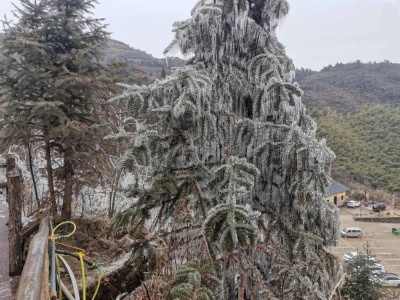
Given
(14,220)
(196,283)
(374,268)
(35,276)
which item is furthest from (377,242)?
(35,276)

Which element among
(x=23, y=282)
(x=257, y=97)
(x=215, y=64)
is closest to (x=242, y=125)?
(x=257, y=97)

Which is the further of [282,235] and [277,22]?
[277,22]

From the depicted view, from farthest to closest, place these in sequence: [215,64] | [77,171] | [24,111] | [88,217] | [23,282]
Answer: [88,217] < [77,171] < [24,111] < [215,64] < [23,282]

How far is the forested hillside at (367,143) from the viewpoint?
40.8m

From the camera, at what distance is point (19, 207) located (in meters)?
4.02

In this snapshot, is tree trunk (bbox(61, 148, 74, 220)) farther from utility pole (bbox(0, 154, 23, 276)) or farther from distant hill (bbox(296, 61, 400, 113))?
distant hill (bbox(296, 61, 400, 113))

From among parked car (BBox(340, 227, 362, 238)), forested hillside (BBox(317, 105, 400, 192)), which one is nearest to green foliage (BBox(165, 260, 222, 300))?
parked car (BBox(340, 227, 362, 238))

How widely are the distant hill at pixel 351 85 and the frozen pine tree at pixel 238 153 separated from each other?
6112 cm

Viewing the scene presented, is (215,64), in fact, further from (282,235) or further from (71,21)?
(71,21)

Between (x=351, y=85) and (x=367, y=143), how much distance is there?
36857mm

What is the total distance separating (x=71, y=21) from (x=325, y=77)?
8875 cm

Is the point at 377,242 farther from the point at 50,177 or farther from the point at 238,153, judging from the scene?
the point at 238,153

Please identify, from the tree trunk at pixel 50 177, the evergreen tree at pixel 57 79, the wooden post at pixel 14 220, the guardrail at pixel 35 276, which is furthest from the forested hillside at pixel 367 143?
the guardrail at pixel 35 276

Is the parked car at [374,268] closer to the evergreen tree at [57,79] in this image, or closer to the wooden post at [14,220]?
the evergreen tree at [57,79]
